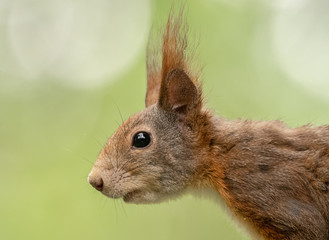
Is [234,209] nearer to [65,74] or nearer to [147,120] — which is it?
[147,120]

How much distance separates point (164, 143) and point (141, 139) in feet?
0.46

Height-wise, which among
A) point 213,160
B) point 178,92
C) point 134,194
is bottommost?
point 134,194

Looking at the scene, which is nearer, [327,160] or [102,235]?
[327,160]

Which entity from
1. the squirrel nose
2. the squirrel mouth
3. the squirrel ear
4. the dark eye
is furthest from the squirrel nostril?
the squirrel ear

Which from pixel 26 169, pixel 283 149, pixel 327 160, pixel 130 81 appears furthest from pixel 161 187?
pixel 26 169

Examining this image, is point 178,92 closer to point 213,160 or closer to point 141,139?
point 141,139

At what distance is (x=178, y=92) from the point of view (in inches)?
135

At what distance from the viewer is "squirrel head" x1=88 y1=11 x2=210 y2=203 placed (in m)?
3.29

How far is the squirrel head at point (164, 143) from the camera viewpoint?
329 centimetres

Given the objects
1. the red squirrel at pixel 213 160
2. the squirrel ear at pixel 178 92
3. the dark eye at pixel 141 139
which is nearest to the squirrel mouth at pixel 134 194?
the red squirrel at pixel 213 160

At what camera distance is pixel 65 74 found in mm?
9039

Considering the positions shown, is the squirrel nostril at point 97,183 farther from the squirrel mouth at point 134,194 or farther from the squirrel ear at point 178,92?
the squirrel ear at point 178,92

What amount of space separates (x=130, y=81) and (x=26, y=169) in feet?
6.11

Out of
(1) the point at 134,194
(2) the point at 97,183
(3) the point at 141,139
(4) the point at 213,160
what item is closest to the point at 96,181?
(2) the point at 97,183
